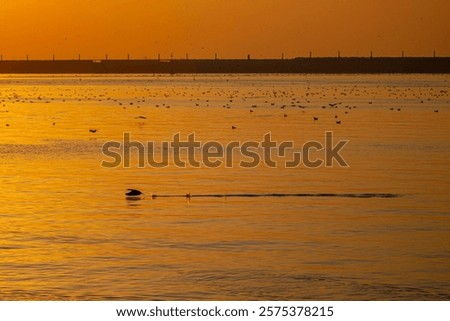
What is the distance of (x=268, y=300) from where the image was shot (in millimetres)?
13664

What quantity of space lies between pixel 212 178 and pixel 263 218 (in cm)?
610

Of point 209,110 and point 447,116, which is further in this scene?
point 209,110

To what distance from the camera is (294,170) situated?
27297 mm

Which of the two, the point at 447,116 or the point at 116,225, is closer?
the point at 116,225

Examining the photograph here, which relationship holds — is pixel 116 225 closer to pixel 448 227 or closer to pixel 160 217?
pixel 160 217
